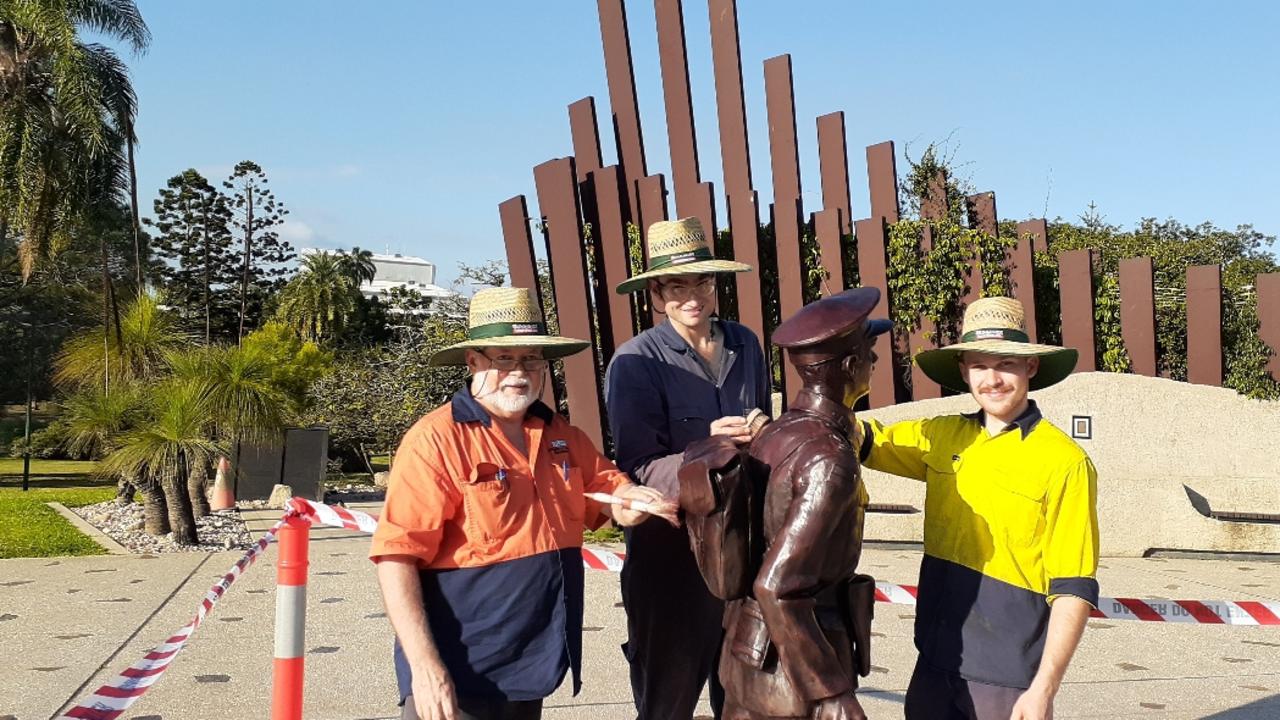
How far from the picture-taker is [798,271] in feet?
38.3

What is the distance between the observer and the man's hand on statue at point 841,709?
2260mm

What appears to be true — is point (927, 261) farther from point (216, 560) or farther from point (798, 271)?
point (216, 560)

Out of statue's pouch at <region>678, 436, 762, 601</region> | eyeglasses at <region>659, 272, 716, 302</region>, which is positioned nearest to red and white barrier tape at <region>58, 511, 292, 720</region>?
eyeglasses at <region>659, 272, 716, 302</region>

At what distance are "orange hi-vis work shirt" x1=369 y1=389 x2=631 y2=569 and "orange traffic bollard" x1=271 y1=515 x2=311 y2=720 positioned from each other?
2.08 ft

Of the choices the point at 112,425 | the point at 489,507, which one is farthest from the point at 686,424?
the point at 112,425

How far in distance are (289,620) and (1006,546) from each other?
6.23ft

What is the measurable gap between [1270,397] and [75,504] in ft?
46.3

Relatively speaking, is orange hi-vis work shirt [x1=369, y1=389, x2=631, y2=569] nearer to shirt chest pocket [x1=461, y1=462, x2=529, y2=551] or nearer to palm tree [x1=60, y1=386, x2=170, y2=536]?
shirt chest pocket [x1=461, y1=462, x2=529, y2=551]

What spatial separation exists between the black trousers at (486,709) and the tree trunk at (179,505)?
7.80 meters

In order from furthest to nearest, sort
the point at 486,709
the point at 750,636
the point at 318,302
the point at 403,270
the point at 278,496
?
1. the point at 403,270
2. the point at 318,302
3. the point at 278,496
4. the point at 486,709
5. the point at 750,636

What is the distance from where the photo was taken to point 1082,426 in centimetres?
1081

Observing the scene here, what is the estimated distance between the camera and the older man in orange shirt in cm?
250

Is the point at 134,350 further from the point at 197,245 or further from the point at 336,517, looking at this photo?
the point at 197,245

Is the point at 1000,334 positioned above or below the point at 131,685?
above
